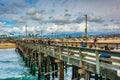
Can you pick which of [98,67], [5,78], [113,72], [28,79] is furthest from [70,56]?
[5,78]

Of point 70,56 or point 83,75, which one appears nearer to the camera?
point 83,75

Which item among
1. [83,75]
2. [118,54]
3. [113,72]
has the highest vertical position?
[118,54]

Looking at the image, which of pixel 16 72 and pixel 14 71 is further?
pixel 14 71

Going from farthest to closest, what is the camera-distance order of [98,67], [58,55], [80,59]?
[58,55] < [80,59] < [98,67]

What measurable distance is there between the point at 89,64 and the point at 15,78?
61.6 ft

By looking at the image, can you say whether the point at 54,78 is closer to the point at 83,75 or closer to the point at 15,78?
the point at 15,78

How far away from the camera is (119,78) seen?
9.64m

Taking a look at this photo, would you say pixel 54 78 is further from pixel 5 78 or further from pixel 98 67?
pixel 98 67

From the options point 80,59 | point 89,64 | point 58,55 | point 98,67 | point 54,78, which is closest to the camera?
point 98,67

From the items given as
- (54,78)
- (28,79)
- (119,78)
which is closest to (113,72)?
(119,78)

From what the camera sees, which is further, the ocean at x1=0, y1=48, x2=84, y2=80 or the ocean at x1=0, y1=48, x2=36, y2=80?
the ocean at x1=0, y1=48, x2=36, y2=80

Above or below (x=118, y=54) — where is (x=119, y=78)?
below

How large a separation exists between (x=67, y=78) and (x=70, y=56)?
11579 millimetres

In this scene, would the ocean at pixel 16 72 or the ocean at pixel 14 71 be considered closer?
the ocean at pixel 16 72
